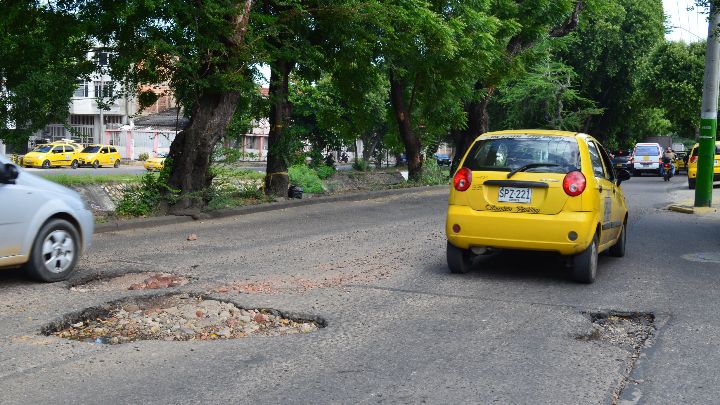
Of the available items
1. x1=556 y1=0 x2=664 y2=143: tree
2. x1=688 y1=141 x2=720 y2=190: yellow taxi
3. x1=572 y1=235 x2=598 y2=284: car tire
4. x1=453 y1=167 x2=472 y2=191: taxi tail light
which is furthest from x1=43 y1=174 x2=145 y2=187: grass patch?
x1=556 y1=0 x2=664 y2=143: tree

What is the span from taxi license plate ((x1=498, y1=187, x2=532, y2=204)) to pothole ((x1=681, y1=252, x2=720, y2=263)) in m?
3.40

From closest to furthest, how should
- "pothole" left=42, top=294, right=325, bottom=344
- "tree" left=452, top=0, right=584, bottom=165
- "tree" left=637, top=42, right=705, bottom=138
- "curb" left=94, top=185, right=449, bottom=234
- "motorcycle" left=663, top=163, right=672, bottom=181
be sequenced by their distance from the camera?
1. "pothole" left=42, top=294, right=325, bottom=344
2. "curb" left=94, top=185, right=449, bottom=234
3. "tree" left=452, top=0, right=584, bottom=165
4. "motorcycle" left=663, top=163, right=672, bottom=181
5. "tree" left=637, top=42, right=705, bottom=138

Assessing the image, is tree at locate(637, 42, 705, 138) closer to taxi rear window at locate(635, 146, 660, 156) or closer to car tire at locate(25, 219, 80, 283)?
taxi rear window at locate(635, 146, 660, 156)

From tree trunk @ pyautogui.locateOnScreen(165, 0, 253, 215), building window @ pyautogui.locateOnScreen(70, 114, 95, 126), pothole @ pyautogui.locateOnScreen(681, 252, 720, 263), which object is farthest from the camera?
building window @ pyautogui.locateOnScreen(70, 114, 95, 126)

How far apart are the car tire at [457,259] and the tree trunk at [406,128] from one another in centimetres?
1725

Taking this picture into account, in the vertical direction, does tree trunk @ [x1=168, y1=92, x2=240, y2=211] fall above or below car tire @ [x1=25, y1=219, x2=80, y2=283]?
above

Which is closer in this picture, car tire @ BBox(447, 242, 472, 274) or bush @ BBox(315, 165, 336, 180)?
car tire @ BBox(447, 242, 472, 274)

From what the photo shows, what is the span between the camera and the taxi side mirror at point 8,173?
7293mm

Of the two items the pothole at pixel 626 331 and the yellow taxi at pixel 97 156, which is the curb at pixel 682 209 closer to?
the pothole at pixel 626 331

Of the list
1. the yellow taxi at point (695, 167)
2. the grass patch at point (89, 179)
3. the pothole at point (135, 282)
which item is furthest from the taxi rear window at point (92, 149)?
the pothole at point (135, 282)

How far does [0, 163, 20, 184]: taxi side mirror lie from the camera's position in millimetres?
7293

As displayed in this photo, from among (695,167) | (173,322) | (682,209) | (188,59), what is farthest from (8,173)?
(695,167)

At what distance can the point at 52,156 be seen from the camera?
47594 millimetres

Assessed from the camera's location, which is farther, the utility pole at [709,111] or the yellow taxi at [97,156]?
the yellow taxi at [97,156]
